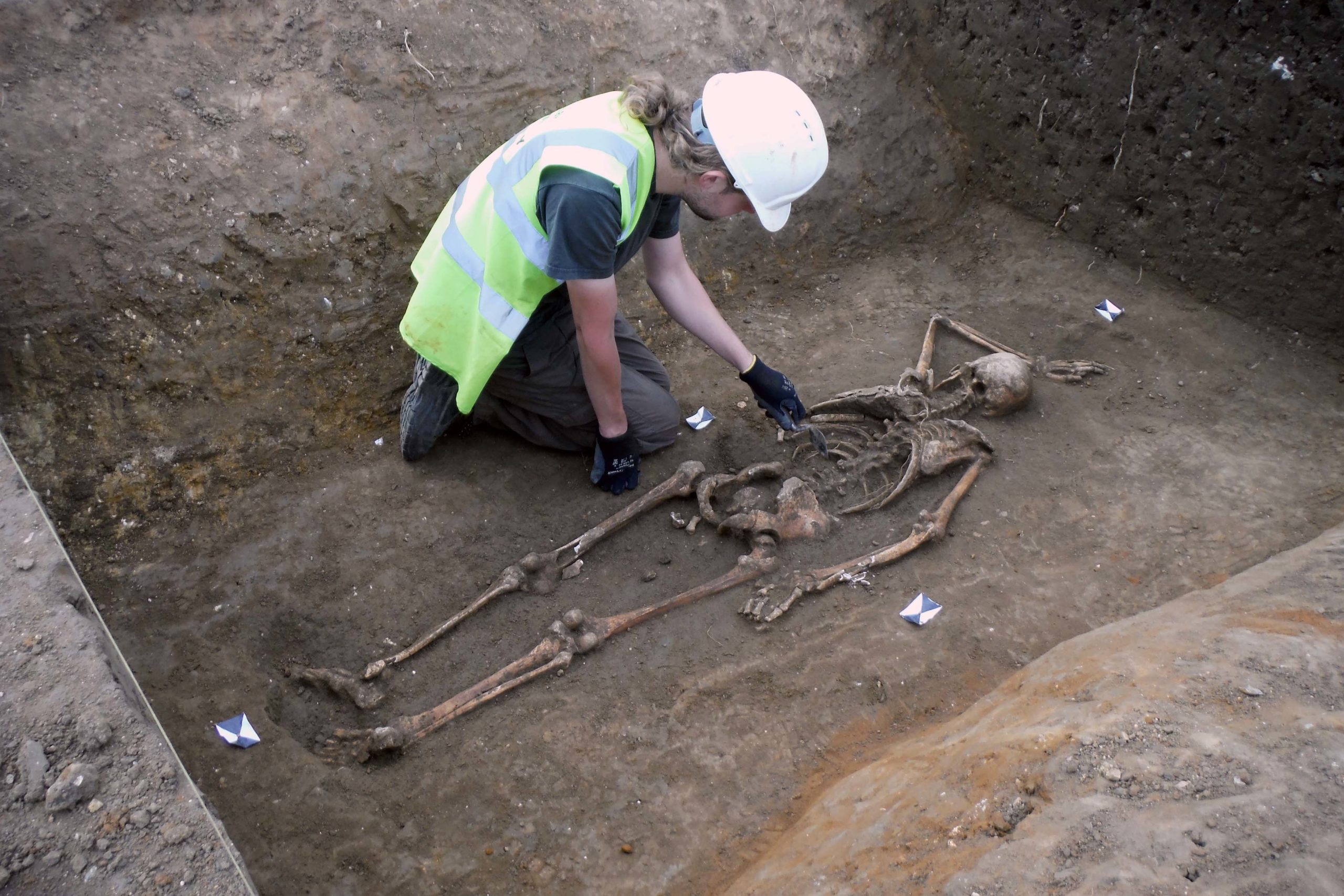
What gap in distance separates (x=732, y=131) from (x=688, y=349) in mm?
1929

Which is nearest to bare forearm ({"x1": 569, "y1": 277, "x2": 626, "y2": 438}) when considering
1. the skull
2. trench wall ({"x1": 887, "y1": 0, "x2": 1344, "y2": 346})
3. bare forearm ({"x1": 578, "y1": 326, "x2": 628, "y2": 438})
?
bare forearm ({"x1": 578, "y1": 326, "x2": 628, "y2": 438})

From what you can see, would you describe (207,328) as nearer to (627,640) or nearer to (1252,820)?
(627,640)

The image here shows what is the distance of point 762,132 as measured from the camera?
111 inches

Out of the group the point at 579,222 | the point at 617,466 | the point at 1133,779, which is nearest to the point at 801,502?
the point at 617,466

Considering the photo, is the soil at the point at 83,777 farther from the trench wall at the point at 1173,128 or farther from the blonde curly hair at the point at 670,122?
the trench wall at the point at 1173,128

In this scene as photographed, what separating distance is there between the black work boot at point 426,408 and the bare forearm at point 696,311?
95 cm

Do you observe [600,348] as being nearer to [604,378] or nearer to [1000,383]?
[604,378]

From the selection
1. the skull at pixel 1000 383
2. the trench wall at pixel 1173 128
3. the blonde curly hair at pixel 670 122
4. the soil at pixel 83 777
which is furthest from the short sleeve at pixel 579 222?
the trench wall at pixel 1173 128

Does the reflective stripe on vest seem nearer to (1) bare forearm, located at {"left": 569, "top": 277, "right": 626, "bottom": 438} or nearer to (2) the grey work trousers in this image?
(1) bare forearm, located at {"left": 569, "top": 277, "right": 626, "bottom": 438}

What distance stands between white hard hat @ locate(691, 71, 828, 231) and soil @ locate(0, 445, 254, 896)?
2187 mm

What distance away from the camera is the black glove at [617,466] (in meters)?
3.76

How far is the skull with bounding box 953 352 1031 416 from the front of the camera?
3916mm

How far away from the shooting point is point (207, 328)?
3781 mm

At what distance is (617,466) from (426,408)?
83 centimetres
